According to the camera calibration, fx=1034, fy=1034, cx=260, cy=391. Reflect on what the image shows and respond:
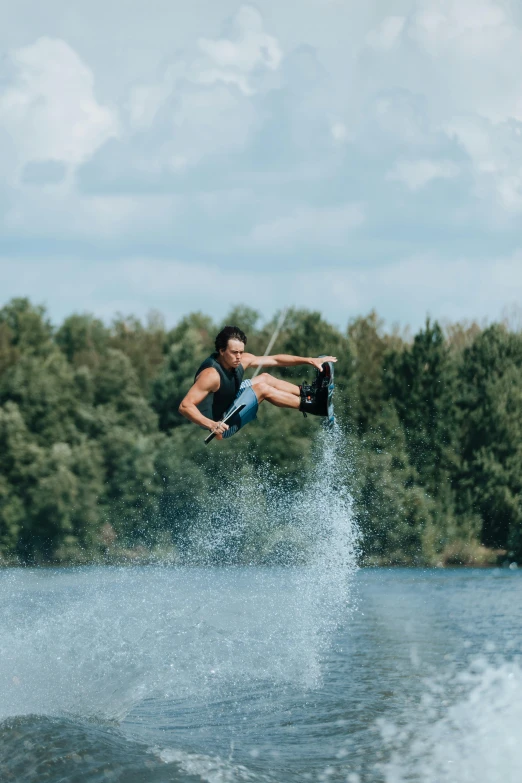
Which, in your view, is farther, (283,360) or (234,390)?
(283,360)

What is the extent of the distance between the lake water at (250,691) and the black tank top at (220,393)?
3.12 m

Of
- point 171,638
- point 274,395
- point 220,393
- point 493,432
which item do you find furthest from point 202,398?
point 493,432

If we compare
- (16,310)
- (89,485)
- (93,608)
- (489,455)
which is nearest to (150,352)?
(16,310)

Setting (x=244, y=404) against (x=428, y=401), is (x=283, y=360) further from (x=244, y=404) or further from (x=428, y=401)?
(x=428, y=401)

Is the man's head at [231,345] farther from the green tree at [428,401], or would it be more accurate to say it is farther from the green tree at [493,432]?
the green tree at [493,432]

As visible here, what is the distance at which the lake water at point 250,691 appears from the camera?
9.19 metres

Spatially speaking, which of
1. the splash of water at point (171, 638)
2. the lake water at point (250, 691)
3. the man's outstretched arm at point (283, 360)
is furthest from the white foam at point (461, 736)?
the man's outstretched arm at point (283, 360)

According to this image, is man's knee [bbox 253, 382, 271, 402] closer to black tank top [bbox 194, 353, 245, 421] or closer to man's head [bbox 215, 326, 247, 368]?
black tank top [bbox 194, 353, 245, 421]

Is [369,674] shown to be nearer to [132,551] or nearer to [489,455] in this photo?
[132,551]

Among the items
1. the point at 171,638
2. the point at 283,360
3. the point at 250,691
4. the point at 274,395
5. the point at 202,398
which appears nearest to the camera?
the point at 202,398

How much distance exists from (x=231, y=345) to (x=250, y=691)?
533cm

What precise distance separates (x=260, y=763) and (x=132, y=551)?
105ft

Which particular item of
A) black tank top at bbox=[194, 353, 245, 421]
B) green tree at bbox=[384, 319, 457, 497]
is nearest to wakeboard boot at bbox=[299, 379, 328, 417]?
black tank top at bbox=[194, 353, 245, 421]

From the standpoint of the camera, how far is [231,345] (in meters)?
9.49
